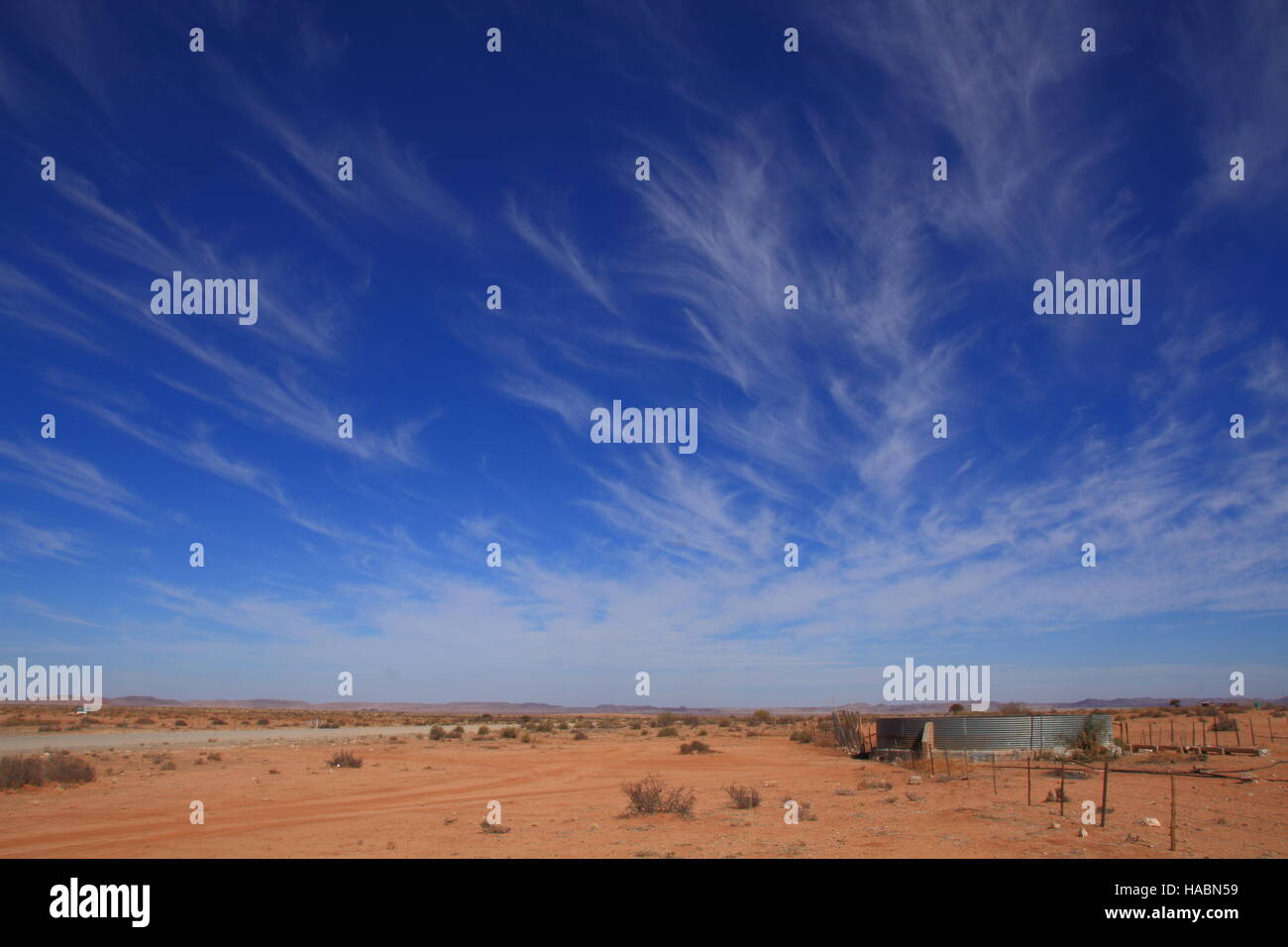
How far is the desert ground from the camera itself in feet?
43.6

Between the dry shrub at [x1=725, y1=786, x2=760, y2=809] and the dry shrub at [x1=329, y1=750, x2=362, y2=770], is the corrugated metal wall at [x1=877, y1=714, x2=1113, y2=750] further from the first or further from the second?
the dry shrub at [x1=329, y1=750, x2=362, y2=770]

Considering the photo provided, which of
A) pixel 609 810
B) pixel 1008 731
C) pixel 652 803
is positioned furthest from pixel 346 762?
pixel 1008 731

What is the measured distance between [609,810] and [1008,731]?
18663 mm

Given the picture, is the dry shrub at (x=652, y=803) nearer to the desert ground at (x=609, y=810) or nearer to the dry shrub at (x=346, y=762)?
the desert ground at (x=609, y=810)

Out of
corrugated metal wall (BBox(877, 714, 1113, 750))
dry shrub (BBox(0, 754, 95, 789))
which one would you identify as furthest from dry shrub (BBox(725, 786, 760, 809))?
dry shrub (BBox(0, 754, 95, 789))

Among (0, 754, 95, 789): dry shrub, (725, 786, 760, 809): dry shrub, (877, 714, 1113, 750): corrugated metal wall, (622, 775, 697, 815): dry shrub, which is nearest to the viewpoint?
(622, 775, 697, 815): dry shrub

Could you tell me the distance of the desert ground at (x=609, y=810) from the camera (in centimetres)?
1328

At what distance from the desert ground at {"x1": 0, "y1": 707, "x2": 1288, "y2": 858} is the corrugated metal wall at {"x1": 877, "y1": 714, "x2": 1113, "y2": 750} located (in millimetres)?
1533

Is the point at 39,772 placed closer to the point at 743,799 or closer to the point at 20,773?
the point at 20,773

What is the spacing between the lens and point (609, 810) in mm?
18500

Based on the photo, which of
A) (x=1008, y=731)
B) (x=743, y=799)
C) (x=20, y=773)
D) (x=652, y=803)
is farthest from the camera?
→ (x=1008, y=731)
